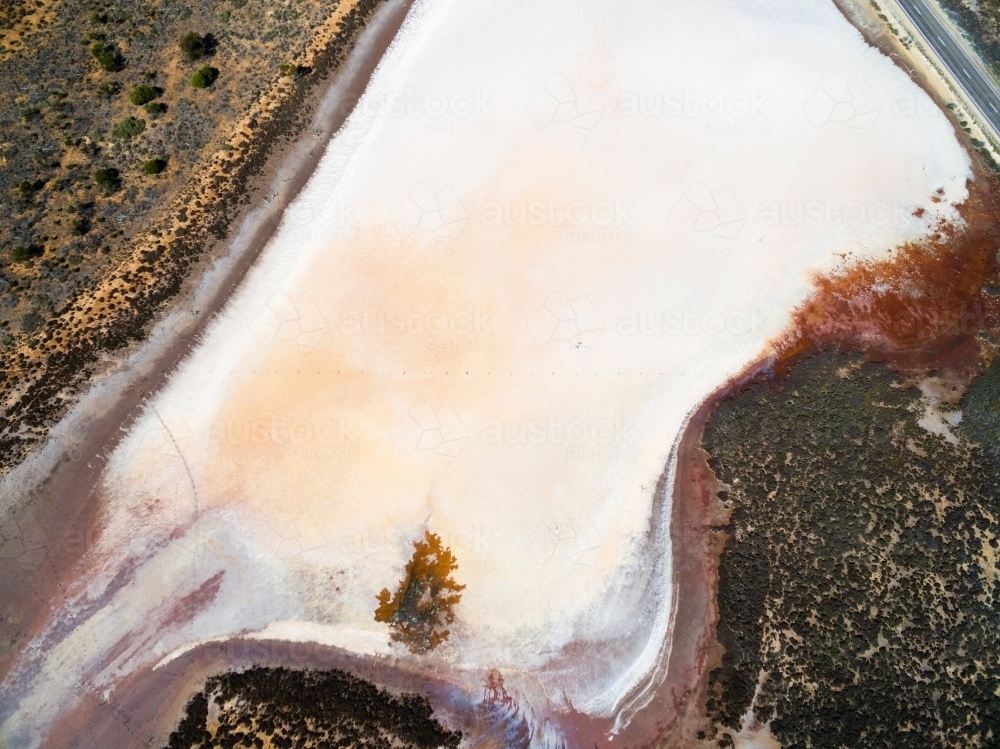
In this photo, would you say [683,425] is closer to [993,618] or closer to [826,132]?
[993,618]

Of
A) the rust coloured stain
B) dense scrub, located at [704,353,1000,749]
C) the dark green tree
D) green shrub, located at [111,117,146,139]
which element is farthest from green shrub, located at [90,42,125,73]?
the rust coloured stain

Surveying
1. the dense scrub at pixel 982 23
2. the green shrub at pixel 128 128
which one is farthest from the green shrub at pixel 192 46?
the dense scrub at pixel 982 23

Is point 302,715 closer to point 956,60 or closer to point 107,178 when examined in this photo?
point 107,178

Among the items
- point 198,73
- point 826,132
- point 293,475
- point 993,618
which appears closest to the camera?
point 993,618

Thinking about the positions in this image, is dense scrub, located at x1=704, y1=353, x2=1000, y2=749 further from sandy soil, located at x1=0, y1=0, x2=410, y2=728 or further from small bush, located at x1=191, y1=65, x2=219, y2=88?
small bush, located at x1=191, y1=65, x2=219, y2=88

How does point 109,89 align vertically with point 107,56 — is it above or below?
below

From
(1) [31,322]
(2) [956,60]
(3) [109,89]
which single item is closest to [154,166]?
(3) [109,89]

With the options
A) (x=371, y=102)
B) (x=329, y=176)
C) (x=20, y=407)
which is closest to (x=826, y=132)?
(x=371, y=102)
